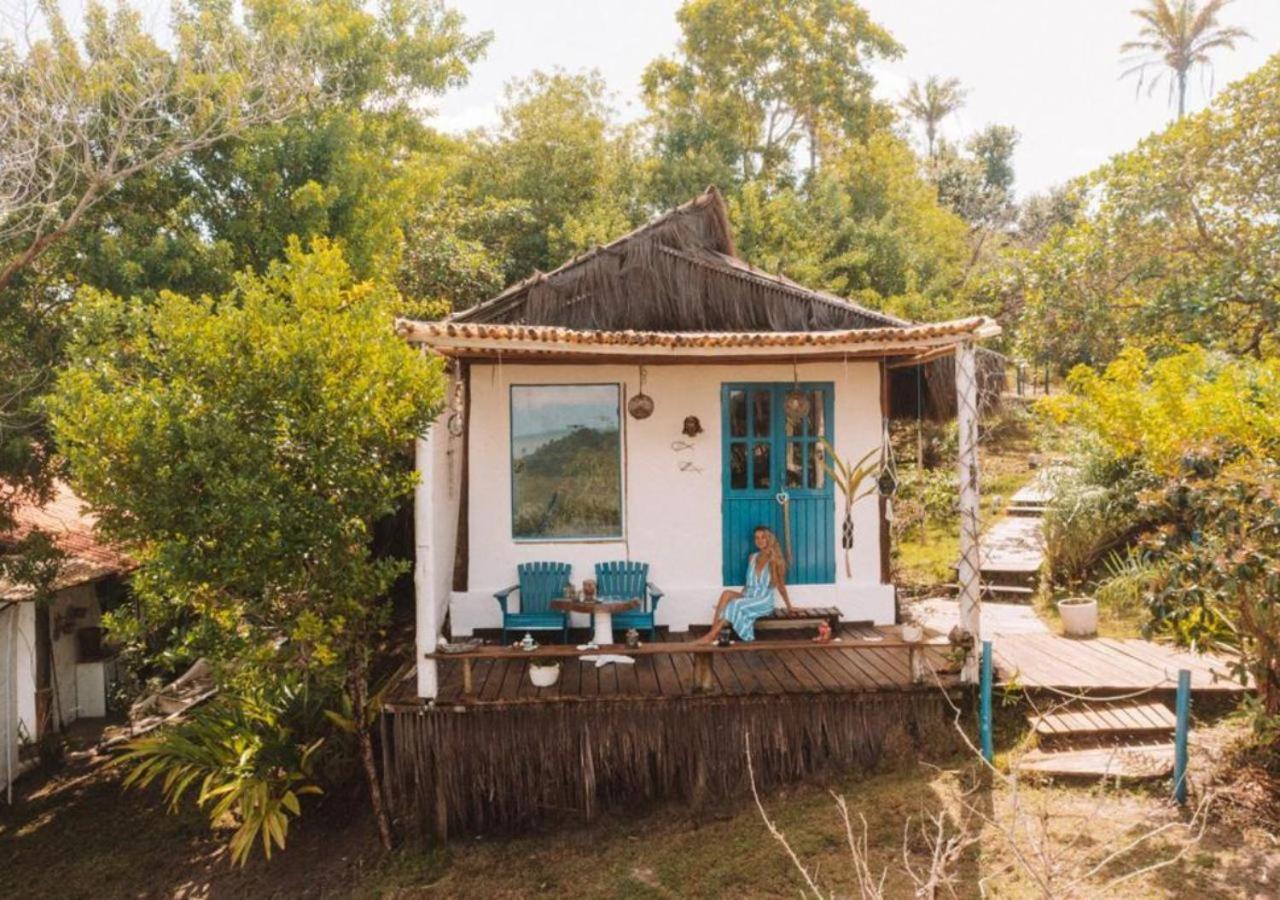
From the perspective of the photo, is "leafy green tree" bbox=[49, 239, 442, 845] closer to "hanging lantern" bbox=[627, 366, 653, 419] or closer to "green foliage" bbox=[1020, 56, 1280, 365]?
"hanging lantern" bbox=[627, 366, 653, 419]

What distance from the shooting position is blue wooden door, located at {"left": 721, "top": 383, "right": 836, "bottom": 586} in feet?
28.1

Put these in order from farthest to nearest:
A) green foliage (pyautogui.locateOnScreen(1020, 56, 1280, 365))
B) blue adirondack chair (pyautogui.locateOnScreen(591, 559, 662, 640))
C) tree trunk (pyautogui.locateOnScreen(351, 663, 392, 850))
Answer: green foliage (pyautogui.locateOnScreen(1020, 56, 1280, 365)) → blue adirondack chair (pyautogui.locateOnScreen(591, 559, 662, 640)) → tree trunk (pyautogui.locateOnScreen(351, 663, 392, 850))

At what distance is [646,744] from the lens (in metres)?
6.70

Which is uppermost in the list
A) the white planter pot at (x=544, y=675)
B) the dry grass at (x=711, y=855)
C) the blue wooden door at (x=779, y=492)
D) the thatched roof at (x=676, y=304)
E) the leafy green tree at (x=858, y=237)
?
the leafy green tree at (x=858, y=237)

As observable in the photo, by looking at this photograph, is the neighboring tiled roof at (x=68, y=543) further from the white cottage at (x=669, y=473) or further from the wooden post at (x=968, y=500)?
the wooden post at (x=968, y=500)

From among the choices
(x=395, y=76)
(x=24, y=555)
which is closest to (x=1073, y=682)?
(x=24, y=555)

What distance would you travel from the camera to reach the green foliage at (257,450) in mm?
5703

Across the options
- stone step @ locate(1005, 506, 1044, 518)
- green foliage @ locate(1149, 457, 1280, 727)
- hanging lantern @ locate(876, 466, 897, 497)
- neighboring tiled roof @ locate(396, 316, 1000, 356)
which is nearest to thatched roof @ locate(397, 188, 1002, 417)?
hanging lantern @ locate(876, 466, 897, 497)

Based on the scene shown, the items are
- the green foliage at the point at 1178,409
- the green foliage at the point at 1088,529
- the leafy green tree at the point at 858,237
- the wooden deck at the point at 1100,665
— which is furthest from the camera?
the leafy green tree at the point at 858,237

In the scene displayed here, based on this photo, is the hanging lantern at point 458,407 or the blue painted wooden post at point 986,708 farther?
the hanging lantern at point 458,407

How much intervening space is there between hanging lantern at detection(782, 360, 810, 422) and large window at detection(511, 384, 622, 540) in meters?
1.74

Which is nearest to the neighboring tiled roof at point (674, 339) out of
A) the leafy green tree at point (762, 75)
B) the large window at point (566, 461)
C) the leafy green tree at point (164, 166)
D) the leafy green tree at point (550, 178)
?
the large window at point (566, 461)

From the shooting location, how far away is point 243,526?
5688mm

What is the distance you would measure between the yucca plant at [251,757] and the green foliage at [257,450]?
4.74 feet
